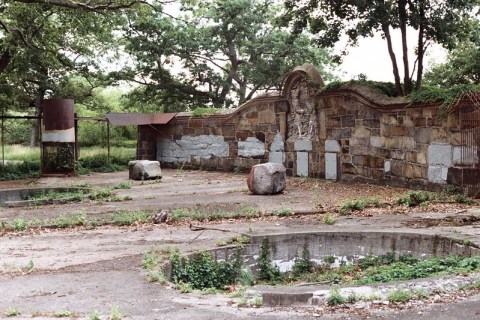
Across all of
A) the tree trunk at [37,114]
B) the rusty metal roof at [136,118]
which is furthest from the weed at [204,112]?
the tree trunk at [37,114]

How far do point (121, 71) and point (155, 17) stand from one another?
3.10 metres

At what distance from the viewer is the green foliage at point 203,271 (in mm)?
6219

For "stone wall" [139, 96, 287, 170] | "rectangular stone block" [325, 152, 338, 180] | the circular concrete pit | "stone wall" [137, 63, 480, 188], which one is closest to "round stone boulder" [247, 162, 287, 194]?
"stone wall" [137, 63, 480, 188]

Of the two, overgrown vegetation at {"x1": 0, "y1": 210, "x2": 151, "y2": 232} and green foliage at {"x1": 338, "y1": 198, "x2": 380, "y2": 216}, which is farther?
green foliage at {"x1": 338, "y1": 198, "x2": 380, "y2": 216}

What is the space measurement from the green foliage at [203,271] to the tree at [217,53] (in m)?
19.1

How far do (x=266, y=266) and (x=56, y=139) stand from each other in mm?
11328

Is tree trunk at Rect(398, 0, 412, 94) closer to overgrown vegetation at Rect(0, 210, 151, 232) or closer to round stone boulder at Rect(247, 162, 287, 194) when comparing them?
round stone boulder at Rect(247, 162, 287, 194)

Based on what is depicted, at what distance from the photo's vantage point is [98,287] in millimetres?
5207

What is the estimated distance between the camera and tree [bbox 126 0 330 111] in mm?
25734

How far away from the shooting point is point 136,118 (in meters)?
19.7

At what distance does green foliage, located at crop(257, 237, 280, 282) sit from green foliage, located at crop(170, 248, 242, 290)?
17.5 inches

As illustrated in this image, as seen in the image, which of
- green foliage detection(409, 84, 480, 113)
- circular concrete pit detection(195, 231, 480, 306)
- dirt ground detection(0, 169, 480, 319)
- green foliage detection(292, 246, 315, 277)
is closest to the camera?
dirt ground detection(0, 169, 480, 319)

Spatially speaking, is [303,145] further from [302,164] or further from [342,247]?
[342,247]

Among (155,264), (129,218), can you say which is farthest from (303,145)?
(155,264)
